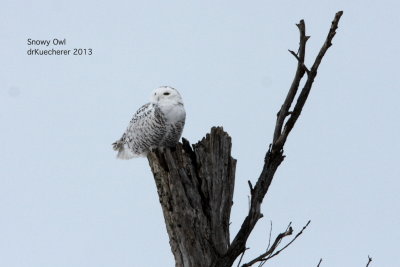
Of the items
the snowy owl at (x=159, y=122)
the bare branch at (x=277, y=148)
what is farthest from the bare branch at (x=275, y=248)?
the snowy owl at (x=159, y=122)

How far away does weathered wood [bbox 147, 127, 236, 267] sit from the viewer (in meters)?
5.49

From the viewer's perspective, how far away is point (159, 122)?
24.8 ft

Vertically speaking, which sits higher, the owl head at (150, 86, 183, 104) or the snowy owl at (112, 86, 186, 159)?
the owl head at (150, 86, 183, 104)

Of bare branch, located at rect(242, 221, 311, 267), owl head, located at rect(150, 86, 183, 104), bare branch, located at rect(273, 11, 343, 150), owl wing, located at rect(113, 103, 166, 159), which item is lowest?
bare branch, located at rect(242, 221, 311, 267)

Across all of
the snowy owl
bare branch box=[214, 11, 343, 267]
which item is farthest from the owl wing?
bare branch box=[214, 11, 343, 267]

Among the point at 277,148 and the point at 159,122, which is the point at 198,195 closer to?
the point at 277,148

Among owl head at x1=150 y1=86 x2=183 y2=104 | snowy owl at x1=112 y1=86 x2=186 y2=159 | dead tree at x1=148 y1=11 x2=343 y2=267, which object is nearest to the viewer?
dead tree at x1=148 y1=11 x2=343 y2=267

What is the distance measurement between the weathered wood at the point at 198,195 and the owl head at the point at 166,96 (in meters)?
1.87

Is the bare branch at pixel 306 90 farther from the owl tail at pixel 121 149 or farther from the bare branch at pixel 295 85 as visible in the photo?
the owl tail at pixel 121 149

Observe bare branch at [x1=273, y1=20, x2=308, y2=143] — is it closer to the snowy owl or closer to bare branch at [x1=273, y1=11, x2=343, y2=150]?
bare branch at [x1=273, y1=11, x2=343, y2=150]

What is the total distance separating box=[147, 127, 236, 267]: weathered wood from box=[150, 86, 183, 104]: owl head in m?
1.87

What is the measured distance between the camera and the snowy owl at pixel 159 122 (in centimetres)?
761

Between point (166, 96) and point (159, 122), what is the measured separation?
38 cm

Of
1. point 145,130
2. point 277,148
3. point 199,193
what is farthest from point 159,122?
point 277,148
